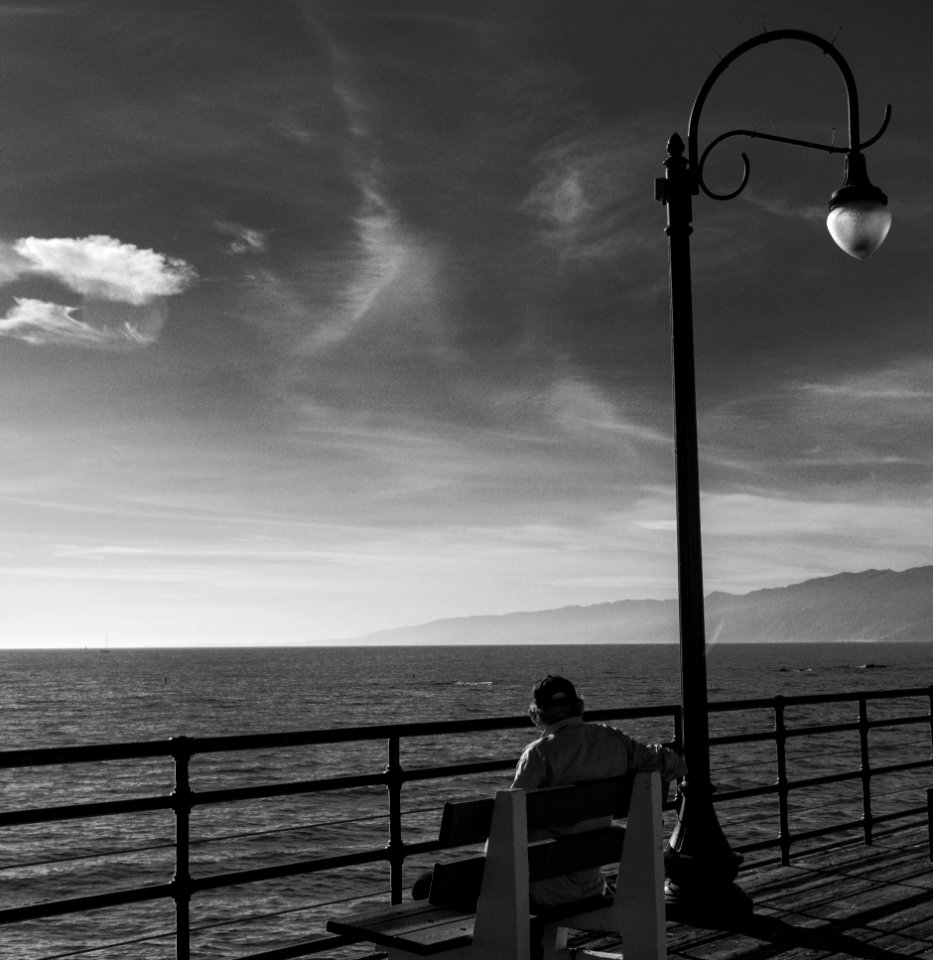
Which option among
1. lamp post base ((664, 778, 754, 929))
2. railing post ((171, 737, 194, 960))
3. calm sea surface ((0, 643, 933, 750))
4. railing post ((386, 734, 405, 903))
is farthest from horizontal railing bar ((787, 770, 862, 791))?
calm sea surface ((0, 643, 933, 750))

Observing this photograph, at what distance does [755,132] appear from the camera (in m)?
7.07

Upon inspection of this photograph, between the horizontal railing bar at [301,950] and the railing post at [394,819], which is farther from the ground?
the railing post at [394,819]

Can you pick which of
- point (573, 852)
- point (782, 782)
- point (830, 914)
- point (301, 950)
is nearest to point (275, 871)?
point (301, 950)

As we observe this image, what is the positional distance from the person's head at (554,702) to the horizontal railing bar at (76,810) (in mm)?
1525

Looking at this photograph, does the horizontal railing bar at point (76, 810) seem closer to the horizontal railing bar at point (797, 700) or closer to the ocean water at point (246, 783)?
the ocean water at point (246, 783)

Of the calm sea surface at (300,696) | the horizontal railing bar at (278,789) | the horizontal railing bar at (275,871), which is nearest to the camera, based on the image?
the horizontal railing bar at (278,789)

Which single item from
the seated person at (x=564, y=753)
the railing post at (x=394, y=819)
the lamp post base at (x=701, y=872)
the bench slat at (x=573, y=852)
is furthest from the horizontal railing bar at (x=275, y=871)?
the lamp post base at (x=701, y=872)

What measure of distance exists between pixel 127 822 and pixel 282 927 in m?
16.6

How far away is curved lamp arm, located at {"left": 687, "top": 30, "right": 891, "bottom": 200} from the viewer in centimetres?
659

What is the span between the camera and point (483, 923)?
151 inches

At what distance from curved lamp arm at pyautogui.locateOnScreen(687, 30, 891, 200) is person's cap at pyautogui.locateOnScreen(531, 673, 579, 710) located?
3.79m

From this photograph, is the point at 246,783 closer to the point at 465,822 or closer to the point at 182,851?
the point at 182,851

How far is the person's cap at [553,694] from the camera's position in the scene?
4180 mm

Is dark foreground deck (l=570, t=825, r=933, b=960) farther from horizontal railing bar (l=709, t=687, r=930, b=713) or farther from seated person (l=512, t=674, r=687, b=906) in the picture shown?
horizontal railing bar (l=709, t=687, r=930, b=713)
